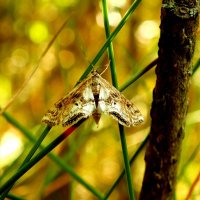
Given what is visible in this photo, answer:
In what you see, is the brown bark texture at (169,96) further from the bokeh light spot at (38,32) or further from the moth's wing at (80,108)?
the bokeh light spot at (38,32)

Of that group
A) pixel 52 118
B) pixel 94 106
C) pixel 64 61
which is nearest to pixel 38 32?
pixel 64 61

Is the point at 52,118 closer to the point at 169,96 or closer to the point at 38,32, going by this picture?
the point at 169,96

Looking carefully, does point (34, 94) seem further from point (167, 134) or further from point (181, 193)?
point (167, 134)

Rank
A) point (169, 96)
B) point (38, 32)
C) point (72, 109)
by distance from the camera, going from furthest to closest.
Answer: point (38, 32) → point (72, 109) → point (169, 96)

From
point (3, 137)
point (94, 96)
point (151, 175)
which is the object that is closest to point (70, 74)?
point (3, 137)

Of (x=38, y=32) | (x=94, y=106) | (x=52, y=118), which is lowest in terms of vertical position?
(x=52, y=118)

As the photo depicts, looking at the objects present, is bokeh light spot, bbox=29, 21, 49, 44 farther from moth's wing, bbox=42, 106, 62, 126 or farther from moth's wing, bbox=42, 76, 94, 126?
moth's wing, bbox=42, 106, 62, 126

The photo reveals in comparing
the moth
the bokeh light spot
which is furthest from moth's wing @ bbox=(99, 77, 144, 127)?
the bokeh light spot
